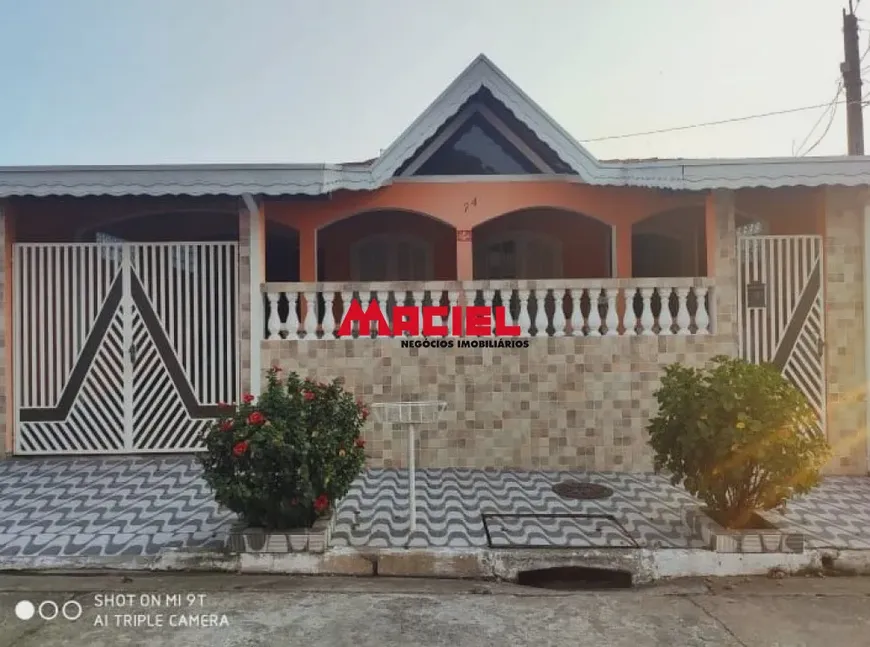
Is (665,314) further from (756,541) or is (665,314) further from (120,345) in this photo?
(120,345)

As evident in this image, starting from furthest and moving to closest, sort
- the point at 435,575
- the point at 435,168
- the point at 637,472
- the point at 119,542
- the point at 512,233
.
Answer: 1. the point at 512,233
2. the point at 435,168
3. the point at 637,472
4. the point at 119,542
5. the point at 435,575

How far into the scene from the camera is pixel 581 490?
219 inches

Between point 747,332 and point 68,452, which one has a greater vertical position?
point 747,332

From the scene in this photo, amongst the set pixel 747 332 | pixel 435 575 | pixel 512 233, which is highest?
pixel 512 233

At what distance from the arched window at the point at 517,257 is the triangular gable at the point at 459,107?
2627mm

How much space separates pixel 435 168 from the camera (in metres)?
7.20

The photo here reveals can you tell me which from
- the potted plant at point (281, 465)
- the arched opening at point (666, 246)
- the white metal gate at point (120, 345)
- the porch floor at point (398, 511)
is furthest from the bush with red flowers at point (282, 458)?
the arched opening at point (666, 246)

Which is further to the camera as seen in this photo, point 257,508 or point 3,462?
point 3,462

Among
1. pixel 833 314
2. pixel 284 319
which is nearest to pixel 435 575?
pixel 284 319

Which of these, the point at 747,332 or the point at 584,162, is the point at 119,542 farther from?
the point at 747,332

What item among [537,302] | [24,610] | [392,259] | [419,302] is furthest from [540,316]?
[24,610]

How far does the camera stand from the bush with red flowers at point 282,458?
3904mm

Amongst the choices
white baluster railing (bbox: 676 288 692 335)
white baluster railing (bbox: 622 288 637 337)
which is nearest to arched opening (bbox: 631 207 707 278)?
white baluster railing (bbox: 676 288 692 335)

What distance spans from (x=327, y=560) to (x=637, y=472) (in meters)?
3.76
